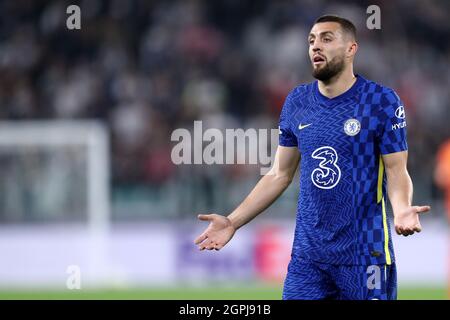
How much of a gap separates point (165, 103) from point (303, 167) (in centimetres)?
1055

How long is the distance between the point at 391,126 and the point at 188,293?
7.51 metres

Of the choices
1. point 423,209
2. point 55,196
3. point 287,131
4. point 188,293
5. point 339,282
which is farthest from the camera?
point 55,196

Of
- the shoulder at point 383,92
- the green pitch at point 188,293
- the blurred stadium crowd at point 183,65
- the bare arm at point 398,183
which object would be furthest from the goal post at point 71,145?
the bare arm at point 398,183

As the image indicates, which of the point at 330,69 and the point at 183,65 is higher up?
the point at 183,65

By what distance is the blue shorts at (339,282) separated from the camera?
5.42 meters

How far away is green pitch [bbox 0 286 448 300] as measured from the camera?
1196cm

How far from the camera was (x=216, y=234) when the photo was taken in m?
5.67

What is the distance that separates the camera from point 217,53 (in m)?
16.7

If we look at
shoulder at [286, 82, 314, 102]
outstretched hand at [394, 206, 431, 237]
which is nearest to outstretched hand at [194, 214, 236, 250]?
shoulder at [286, 82, 314, 102]

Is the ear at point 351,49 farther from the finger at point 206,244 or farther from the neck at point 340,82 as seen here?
the finger at point 206,244

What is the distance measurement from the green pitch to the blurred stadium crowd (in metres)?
1.83

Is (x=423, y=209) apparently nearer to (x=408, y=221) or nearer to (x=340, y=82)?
(x=408, y=221)

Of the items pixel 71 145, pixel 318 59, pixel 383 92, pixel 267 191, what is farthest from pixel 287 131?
pixel 71 145
